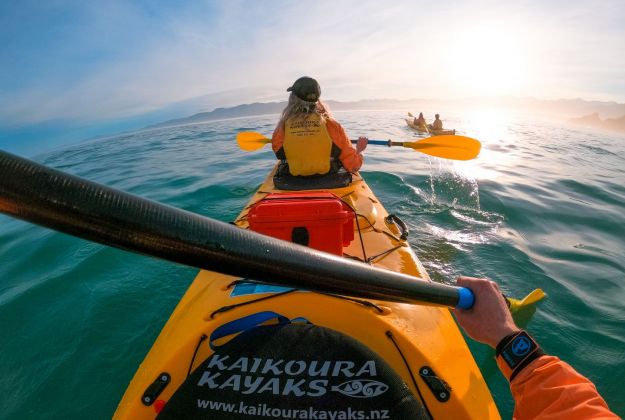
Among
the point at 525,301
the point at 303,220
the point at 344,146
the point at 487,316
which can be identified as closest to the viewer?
the point at 487,316

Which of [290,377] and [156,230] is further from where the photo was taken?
[290,377]

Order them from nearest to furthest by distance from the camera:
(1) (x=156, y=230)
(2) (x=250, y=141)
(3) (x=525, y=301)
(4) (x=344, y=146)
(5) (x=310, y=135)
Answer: (1) (x=156, y=230), (3) (x=525, y=301), (5) (x=310, y=135), (4) (x=344, y=146), (2) (x=250, y=141)

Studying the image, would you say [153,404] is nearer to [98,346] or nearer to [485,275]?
[98,346]

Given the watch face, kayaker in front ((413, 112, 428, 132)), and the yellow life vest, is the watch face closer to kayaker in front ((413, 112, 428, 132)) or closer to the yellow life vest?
the yellow life vest

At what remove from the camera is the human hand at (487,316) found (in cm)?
135

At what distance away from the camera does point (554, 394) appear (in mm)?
1122

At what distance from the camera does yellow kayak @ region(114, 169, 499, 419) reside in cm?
121

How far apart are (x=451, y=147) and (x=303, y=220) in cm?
456

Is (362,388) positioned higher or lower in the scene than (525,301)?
higher

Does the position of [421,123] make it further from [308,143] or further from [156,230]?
[156,230]

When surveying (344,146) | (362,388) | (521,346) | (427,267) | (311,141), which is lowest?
(427,267)

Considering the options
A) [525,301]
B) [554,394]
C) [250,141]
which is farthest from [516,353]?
[250,141]

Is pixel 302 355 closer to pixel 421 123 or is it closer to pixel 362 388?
pixel 362 388

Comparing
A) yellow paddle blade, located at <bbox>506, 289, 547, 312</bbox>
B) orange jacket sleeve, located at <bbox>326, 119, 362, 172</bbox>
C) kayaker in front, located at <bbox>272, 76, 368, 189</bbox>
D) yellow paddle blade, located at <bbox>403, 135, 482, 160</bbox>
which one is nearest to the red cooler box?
yellow paddle blade, located at <bbox>506, 289, 547, 312</bbox>
